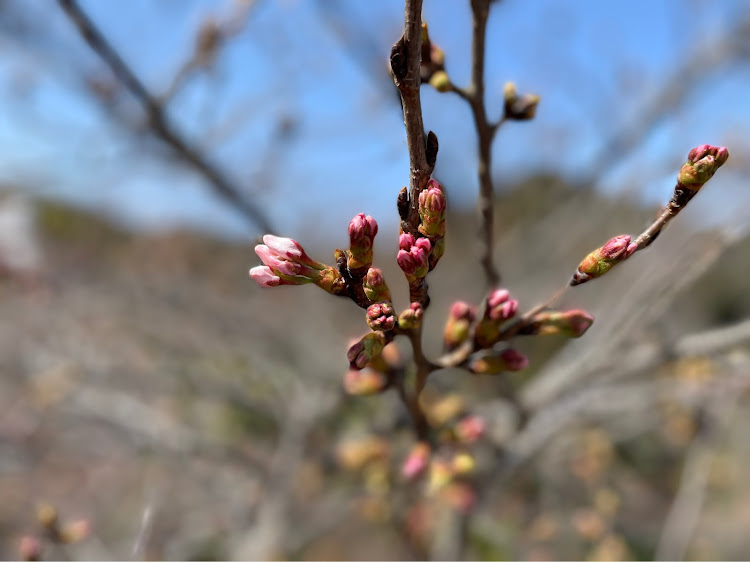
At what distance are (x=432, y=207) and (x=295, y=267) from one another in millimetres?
253

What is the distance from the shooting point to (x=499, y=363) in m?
1.02

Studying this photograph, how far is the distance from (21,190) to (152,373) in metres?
3.16

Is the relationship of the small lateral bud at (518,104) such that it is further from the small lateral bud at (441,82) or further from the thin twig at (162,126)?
the thin twig at (162,126)

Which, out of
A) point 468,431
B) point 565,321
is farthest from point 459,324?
point 468,431

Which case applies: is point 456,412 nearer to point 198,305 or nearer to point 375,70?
point 375,70

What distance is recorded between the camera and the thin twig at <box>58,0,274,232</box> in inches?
49.9

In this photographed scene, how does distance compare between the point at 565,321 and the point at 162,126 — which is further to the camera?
the point at 162,126

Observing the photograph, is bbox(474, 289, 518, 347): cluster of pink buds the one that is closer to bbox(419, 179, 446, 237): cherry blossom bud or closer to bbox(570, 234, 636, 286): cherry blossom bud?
bbox(570, 234, 636, 286): cherry blossom bud

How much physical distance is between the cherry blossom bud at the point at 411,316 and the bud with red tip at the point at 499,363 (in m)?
0.29

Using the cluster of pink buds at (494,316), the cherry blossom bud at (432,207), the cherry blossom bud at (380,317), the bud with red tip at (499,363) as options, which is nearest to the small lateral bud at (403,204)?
the cherry blossom bud at (432,207)

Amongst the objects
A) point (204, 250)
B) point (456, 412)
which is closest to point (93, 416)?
point (456, 412)

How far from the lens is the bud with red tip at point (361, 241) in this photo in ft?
2.43

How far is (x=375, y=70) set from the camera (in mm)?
2301

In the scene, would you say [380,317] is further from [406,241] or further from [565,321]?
[565,321]
